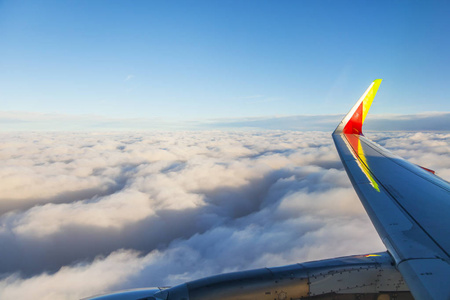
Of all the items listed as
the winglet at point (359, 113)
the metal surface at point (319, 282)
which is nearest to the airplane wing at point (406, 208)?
the winglet at point (359, 113)

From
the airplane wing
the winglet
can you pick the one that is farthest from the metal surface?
the winglet

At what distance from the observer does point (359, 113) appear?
10.3 m

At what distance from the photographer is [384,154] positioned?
10.3 metres

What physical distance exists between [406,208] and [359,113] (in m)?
6.41

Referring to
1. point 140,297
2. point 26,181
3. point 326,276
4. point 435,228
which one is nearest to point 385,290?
point 326,276

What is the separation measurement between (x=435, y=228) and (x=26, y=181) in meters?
178

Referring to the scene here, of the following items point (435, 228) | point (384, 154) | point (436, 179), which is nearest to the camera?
point (435, 228)

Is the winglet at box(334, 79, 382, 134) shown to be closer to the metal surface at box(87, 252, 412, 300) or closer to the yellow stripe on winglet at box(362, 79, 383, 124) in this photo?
the yellow stripe on winglet at box(362, 79, 383, 124)

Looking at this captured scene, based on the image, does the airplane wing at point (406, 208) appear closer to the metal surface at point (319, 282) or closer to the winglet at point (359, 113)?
the winglet at point (359, 113)

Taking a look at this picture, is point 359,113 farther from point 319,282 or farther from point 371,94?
point 319,282

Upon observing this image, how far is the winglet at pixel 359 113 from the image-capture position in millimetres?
9656

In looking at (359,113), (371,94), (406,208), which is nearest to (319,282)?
(406,208)

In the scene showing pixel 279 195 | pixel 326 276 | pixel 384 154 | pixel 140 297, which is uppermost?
pixel 384 154

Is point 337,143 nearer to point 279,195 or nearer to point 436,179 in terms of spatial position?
point 436,179
